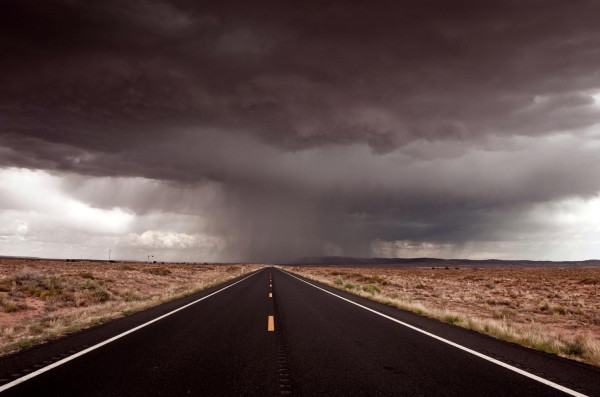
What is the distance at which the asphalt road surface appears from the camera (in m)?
5.11

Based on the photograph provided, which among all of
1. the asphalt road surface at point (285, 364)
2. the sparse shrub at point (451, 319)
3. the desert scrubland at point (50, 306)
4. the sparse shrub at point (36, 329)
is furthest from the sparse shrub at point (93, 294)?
the sparse shrub at point (451, 319)

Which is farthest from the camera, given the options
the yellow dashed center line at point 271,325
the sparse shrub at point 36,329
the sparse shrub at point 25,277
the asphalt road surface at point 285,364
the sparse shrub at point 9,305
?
the sparse shrub at point 25,277

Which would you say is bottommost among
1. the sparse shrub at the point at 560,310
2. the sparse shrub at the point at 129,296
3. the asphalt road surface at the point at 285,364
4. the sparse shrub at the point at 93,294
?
the sparse shrub at the point at 560,310

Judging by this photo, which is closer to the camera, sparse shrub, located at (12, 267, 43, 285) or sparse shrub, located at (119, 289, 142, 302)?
sparse shrub, located at (12, 267, 43, 285)

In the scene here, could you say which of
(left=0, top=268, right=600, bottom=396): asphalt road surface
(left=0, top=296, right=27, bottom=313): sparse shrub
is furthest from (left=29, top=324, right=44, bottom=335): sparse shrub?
(left=0, top=296, right=27, bottom=313): sparse shrub

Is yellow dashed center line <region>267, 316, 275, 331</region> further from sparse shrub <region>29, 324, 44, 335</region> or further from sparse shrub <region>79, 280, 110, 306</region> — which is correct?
sparse shrub <region>79, 280, 110, 306</region>

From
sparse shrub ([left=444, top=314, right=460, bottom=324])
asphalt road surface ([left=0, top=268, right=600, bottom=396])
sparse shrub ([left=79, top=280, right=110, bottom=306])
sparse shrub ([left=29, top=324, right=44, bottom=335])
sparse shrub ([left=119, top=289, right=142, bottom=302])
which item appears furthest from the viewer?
sparse shrub ([left=119, top=289, right=142, bottom=302])

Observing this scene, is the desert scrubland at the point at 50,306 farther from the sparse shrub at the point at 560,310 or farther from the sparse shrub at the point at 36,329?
the sparse shrub at the point at 560,310

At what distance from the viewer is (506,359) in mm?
7078

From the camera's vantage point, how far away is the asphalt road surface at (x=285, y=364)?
16.8 feet

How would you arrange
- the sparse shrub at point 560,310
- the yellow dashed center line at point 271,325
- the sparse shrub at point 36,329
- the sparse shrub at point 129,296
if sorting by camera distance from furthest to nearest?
the sparse shrub at point 129,296, the sparse shrub at point 560,310, the yellow dashed center line at point 271,325, the sparse shrub at point 36,329

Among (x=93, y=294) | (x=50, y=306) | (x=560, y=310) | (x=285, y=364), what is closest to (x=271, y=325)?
(x=285, y=364)

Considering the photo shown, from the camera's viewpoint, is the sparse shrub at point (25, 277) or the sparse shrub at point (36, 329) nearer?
the sparse shrub at point (36, 329)

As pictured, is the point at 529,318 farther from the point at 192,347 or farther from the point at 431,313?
the point at 192,347
